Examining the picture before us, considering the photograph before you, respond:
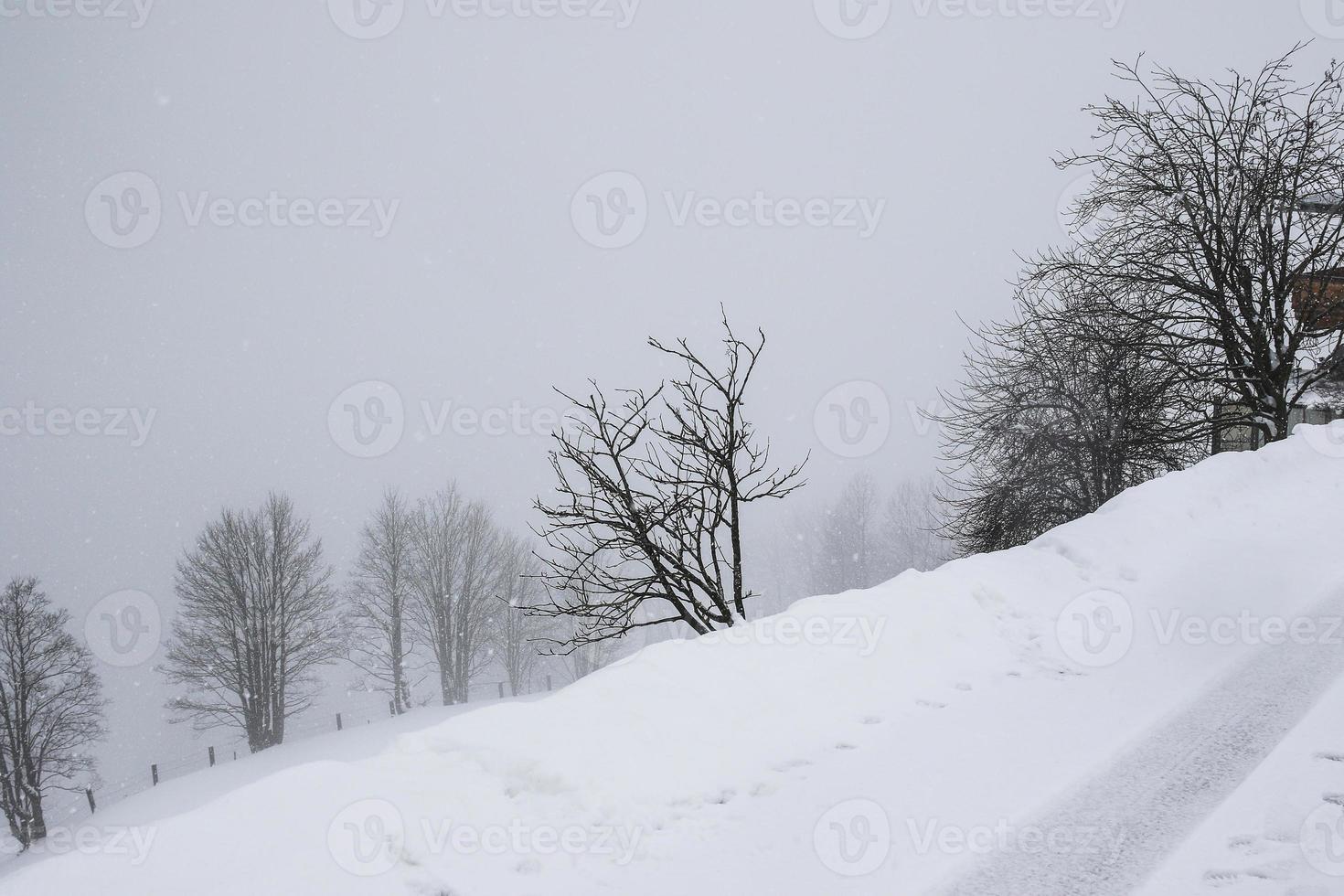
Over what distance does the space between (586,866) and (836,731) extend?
1.77 metres

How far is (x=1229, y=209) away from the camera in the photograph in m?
12.5

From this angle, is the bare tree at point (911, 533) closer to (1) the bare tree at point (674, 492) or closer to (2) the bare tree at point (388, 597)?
(2) the bare tree at point (388, 597)

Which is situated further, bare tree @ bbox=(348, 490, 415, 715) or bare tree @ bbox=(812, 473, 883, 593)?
bare tree @ bbox=(812, 473, 883, 593)

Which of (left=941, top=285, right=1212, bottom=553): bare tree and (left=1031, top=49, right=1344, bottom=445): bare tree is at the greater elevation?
(left=1031, top=49, right=1344, bottom=445): bare tree

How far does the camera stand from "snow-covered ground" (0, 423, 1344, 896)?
284 cm

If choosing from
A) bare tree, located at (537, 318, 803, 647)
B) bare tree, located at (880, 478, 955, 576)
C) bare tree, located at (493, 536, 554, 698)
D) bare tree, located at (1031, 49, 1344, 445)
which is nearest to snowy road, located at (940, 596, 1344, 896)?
bare tree, located at (537, 318, 803, 647)

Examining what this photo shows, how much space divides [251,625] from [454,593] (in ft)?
32.9

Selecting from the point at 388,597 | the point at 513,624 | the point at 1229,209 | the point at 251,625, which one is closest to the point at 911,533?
the point at 513,624

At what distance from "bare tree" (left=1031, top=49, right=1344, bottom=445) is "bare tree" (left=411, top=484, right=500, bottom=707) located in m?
34.0

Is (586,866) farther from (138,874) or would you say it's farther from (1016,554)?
(1016,554)

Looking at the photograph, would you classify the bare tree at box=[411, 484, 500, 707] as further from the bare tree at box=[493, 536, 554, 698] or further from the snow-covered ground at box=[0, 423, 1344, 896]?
the snow-covered ground at box=[0, 423, 1344, 896]

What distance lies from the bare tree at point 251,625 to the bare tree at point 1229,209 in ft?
118

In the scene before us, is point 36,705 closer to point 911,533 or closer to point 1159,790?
point 1159,790

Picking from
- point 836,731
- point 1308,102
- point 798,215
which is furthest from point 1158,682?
point 798,215
